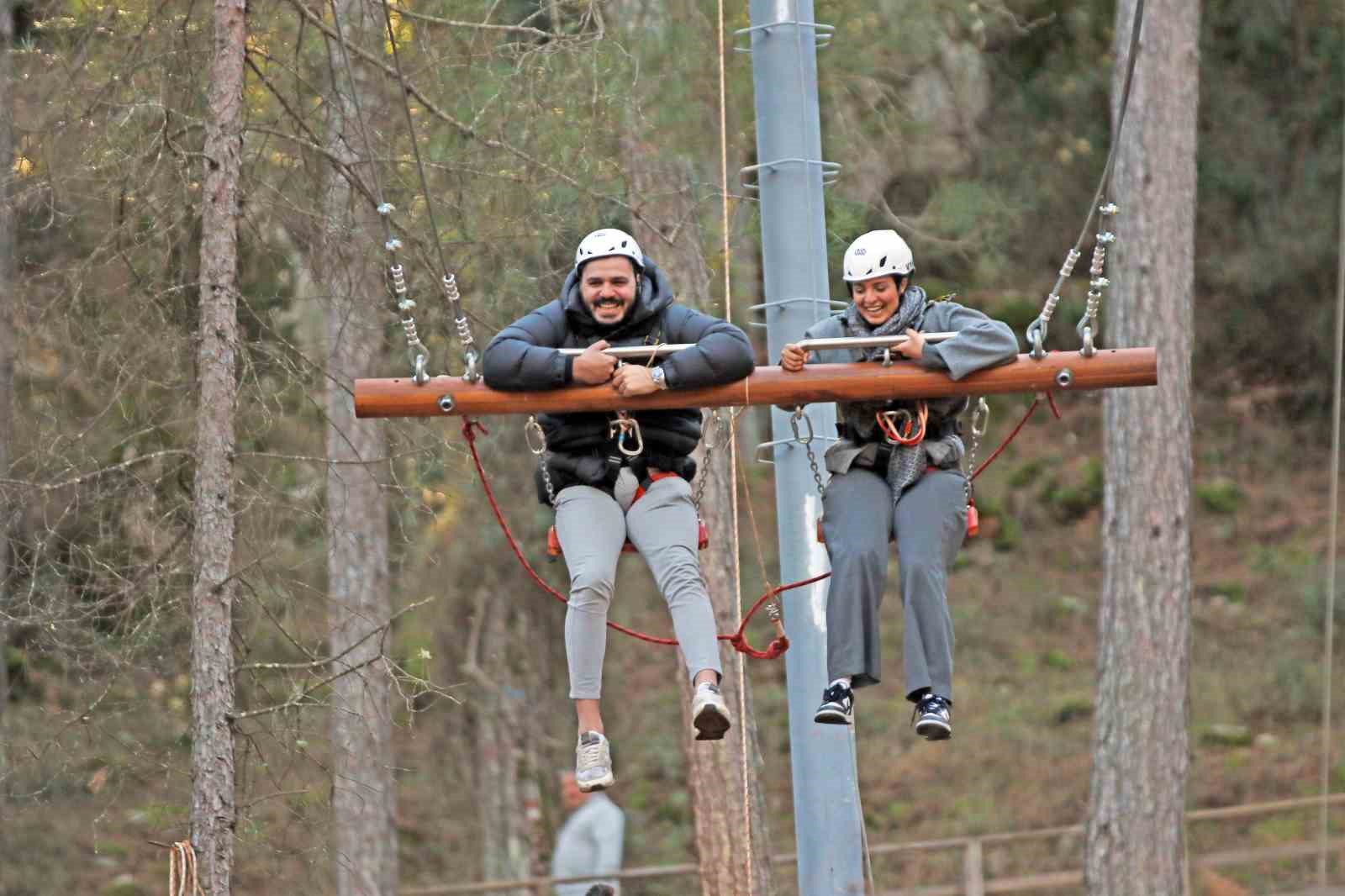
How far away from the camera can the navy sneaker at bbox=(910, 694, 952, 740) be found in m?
7.02

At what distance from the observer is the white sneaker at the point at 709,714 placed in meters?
6.85

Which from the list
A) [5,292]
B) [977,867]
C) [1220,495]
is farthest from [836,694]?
[1220,495]

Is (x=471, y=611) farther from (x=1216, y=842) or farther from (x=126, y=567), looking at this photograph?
(x=126, y=567)

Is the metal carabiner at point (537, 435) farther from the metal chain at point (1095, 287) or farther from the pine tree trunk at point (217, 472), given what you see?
the pine tree trunk at point (217, 472)

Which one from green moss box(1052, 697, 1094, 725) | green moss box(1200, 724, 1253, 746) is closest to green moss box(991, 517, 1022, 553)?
green moss box(1052, 697, 1094, 725)

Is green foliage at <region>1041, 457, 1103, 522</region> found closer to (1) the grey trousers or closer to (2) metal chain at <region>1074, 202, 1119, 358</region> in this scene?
(1) the grey trousers

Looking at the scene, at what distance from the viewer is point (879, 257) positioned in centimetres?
729

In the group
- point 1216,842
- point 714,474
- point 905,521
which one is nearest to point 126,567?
point 714,474

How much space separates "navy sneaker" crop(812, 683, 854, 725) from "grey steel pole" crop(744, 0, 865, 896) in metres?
2.10

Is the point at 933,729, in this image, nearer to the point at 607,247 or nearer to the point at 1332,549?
the point at 607,247

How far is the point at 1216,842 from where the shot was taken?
20.8 meters

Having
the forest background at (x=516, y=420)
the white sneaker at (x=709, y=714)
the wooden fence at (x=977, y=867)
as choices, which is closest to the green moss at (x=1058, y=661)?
the forest background at (x=516, y=420)

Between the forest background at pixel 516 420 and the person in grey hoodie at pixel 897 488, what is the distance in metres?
2.19

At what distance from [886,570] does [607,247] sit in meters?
1.39
